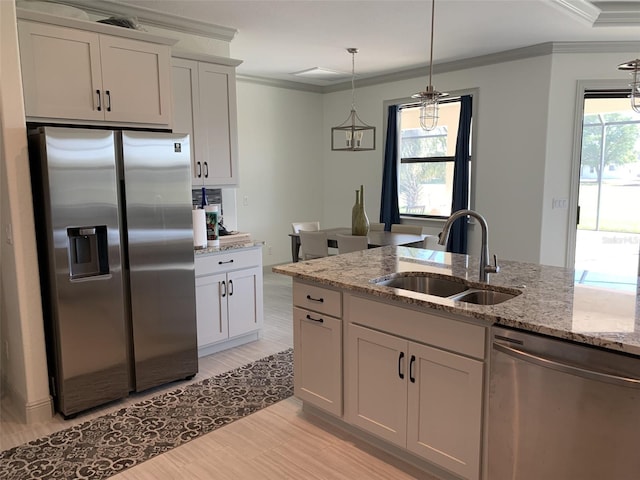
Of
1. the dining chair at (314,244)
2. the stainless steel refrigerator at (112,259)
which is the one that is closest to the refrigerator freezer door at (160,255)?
the stainless steel refrigerator at (112,259)

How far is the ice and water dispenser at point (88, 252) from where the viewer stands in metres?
2.77

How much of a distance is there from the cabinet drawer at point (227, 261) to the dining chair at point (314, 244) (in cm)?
103

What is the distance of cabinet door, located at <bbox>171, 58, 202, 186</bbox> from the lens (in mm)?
3811

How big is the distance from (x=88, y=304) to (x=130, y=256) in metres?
0.38

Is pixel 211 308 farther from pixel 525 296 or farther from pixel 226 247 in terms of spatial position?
pixel 525 296

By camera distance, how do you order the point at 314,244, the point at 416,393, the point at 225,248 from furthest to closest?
the point at 314,244
the point at 225,248
the point at 416,393

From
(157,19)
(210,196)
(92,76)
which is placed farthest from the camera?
(210,196)

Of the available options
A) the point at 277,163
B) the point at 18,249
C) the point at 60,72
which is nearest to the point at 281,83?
the point at 277,163

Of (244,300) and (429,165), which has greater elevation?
(429,165)

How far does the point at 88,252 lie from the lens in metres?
2.85

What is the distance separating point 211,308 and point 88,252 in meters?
1.15

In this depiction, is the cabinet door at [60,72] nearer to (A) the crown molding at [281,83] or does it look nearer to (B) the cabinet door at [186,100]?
(B) the cabinet door at [186,100]

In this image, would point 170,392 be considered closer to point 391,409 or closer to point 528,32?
point 391,409

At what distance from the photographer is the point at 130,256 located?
2.99m
